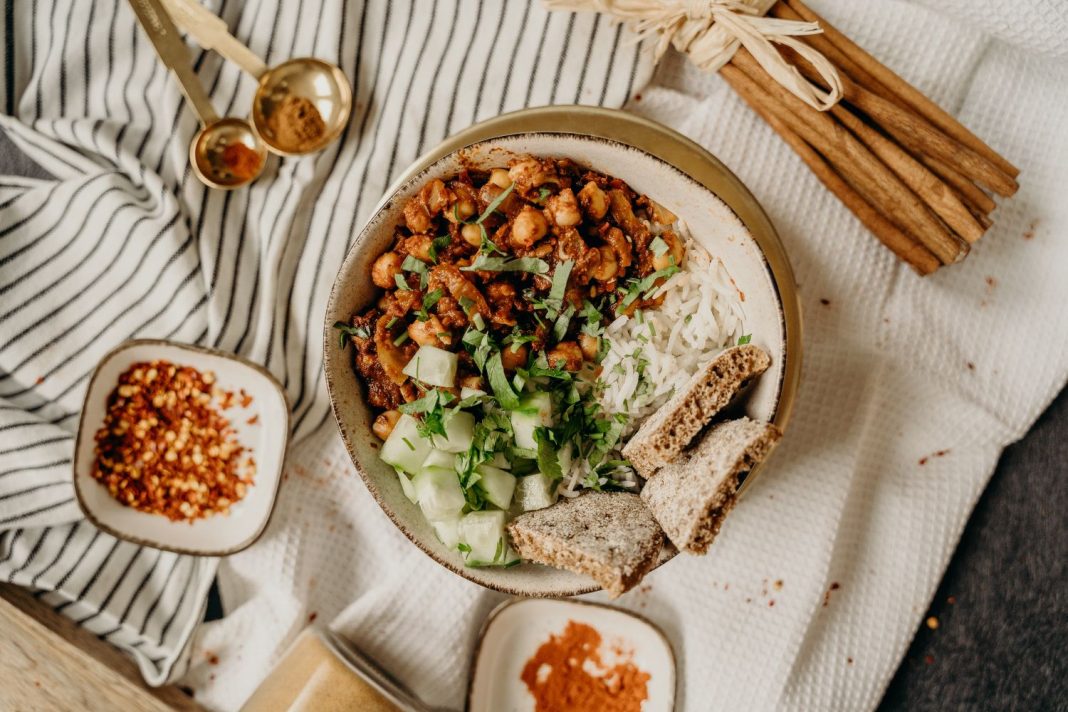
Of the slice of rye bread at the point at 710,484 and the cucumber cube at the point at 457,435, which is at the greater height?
the slice of rye bread at the point at 710,484

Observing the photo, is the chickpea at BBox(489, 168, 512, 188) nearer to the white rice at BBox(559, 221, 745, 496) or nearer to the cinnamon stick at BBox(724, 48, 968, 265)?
the white rice at BBox(559, 221, 745, 496)

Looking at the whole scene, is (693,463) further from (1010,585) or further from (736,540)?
(1010,585)

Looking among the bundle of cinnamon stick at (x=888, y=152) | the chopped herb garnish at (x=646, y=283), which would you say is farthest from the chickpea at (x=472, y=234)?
the bundle of cinnamon stick at (x=888, y=152)

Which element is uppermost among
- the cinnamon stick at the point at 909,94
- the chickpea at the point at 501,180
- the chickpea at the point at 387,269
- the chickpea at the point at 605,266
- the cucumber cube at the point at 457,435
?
the cinnamon stick at the point at 909,94

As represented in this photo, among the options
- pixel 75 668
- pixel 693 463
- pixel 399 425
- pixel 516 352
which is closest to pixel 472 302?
pixel 516 352

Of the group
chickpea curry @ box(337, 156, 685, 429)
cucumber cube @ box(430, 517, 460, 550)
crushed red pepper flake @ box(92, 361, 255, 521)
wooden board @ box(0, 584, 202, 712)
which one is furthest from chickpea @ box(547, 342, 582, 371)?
wooden board @ box(0, 584, 202, 712)

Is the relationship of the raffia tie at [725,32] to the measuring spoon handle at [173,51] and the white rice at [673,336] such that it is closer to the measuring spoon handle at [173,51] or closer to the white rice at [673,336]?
the white rice at [673,336]
